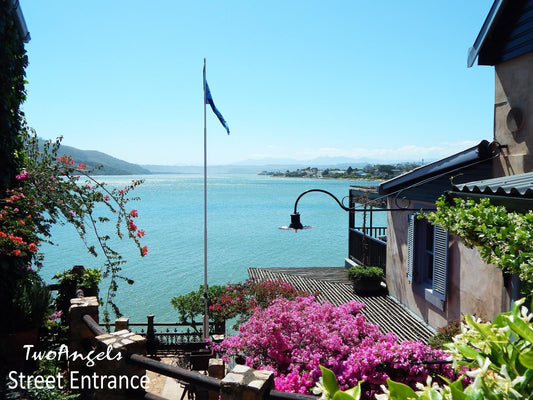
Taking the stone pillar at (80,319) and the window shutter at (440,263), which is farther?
the window shutter at (440,263)

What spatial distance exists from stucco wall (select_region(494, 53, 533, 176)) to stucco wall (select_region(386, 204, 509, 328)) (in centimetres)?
166

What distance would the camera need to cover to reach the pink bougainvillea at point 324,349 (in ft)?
13.8

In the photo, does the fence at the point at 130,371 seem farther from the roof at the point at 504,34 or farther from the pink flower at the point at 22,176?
the roof at the point at 504,34

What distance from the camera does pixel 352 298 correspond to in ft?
37.3

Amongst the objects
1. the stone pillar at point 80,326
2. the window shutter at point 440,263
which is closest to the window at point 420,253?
the window shutter at point 440,263

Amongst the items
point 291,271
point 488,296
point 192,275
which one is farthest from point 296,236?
point 488,296

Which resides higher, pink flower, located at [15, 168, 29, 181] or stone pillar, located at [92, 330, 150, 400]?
pink flower, located at [15, 168, 29, 181]

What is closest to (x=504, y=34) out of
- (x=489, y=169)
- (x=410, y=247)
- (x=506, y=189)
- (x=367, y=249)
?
(x=489, y=169)

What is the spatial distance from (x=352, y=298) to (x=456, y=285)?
3.91 meters

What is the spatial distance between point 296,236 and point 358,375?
4949 centimetres

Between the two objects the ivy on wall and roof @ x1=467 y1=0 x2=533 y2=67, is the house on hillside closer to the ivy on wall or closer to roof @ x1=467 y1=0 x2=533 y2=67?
roof @ x1=467 y1=0 x2=533 y2=67

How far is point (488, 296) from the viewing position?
22.4ft

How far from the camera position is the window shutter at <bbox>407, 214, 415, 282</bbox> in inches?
370

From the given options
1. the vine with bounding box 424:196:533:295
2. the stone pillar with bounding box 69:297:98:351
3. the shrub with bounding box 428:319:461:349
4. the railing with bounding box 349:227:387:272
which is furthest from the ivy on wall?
the railing with bounding box 349:227:387:272
